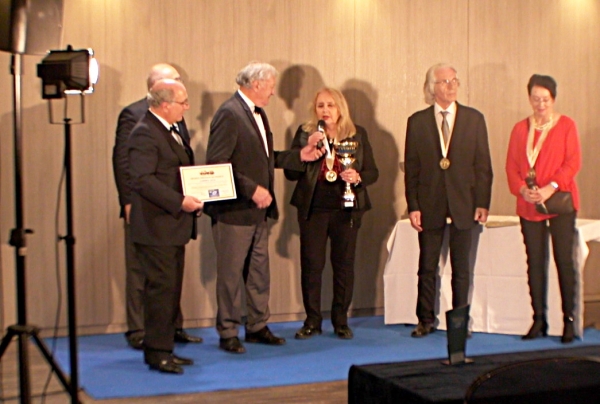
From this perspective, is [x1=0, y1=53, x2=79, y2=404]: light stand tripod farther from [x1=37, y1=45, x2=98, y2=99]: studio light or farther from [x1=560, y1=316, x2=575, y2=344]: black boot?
[x1=560, y1=316, x2=575, y2=344]: black boot

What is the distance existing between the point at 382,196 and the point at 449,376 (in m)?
3.98

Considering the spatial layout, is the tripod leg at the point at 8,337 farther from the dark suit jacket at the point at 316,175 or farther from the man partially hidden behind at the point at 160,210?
the dark suit jacket at the point at 316,175

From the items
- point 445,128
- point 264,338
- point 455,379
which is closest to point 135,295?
point 264,338

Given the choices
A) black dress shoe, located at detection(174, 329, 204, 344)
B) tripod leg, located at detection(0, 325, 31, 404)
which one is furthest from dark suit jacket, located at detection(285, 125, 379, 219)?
tripod leg, located at detection(0, 325, 31, 404)

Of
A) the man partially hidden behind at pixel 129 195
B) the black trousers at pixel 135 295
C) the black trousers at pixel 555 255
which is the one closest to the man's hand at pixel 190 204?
the man partially hidden behind at pixel 129 195

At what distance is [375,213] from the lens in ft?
20.0

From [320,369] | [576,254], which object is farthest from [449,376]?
[576,254]

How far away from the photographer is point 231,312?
16.0ft

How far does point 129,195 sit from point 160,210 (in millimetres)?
725

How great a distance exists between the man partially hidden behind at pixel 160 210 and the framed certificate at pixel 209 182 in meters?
0.06

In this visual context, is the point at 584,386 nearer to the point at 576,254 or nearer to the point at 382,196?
the point at 576,254

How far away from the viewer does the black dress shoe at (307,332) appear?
525cm

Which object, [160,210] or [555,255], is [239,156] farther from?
[555,255]

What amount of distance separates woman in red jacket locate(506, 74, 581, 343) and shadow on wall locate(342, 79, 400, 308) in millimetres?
1143
